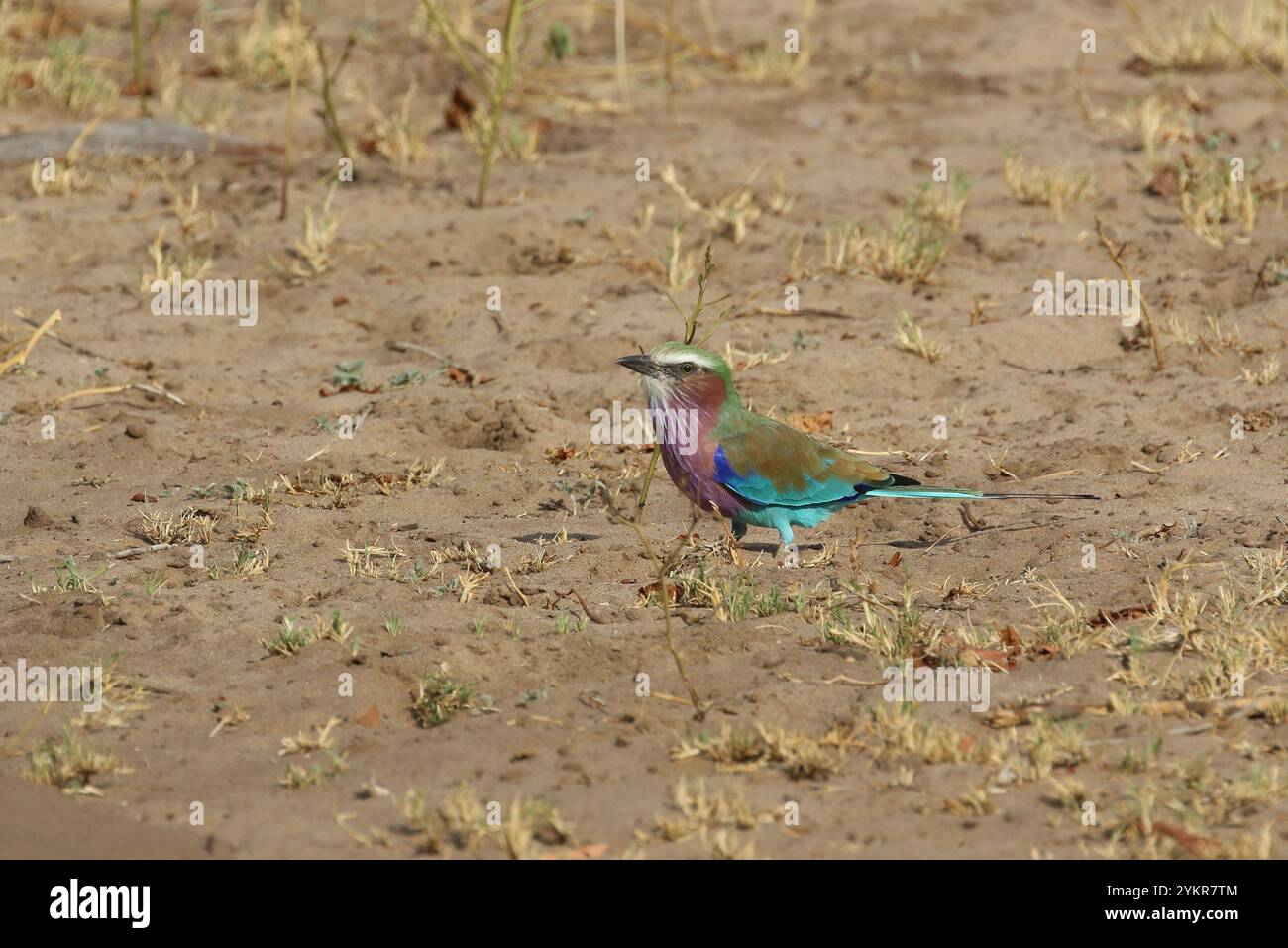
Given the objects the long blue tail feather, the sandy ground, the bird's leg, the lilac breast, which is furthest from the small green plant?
the long blue tail feather

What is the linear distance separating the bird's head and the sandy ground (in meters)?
0.57

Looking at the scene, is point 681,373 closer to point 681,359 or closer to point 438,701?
point 681,359

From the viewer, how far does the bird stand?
573cm

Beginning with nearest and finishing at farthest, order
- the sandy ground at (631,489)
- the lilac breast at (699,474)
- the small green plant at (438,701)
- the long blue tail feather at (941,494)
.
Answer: the sandy ground at (631,489) < the small green plant at (438,701) < the lilac breast at (699,474) < the long blue tail feather at (941,494)

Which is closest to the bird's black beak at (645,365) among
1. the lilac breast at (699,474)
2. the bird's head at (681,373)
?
Result: the bird's head at (681,373)

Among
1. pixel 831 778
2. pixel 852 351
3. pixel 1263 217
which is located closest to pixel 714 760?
pixel 831 778

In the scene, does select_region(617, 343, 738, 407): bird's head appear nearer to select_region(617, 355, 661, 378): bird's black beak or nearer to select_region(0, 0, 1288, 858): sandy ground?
select_region(617, 355, 661, 378): bird's black beak

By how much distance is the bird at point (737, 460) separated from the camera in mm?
5734

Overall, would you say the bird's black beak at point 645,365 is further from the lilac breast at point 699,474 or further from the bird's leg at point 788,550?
the bird's leg at point 788,550

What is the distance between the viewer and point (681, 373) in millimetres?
5789

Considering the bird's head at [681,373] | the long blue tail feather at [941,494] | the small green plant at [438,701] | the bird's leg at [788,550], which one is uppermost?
the bird's head at [681,373]

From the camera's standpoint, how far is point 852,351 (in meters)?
7.79

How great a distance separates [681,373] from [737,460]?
36 cm

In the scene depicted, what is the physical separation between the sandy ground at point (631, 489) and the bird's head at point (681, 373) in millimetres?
569
